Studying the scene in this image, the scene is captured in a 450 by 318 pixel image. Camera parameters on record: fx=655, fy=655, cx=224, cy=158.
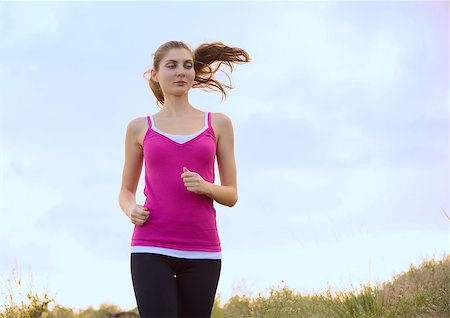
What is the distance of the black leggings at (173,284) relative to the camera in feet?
12.4

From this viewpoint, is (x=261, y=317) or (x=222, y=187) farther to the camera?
(x=261, y=317)

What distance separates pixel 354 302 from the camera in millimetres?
7055

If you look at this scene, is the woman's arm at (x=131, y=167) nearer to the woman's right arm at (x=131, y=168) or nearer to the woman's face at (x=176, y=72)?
the woman's right arm at (x=131, y=168)

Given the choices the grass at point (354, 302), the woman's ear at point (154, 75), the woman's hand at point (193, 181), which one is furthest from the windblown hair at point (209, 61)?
the grass at point (354, 302)

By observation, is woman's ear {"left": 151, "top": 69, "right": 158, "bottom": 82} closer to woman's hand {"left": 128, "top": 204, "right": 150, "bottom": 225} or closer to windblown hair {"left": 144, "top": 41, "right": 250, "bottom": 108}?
windblown hair {"left": 144, "top": 41, "right": 250, "bottom": 108}

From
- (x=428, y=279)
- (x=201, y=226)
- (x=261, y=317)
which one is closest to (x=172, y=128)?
(x=201, y=226)

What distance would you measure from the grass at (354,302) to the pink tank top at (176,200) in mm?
3347

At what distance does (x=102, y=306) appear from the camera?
10.5 metres

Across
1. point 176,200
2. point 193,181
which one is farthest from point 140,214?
point 193,181

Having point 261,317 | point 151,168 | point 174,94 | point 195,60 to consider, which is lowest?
point 261,317

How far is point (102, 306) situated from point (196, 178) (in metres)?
7.32

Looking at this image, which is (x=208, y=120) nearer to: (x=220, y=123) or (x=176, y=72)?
(x=220, y=123)

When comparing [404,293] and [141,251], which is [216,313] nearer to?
[404,293]

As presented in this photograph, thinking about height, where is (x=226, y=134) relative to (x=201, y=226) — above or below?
above
